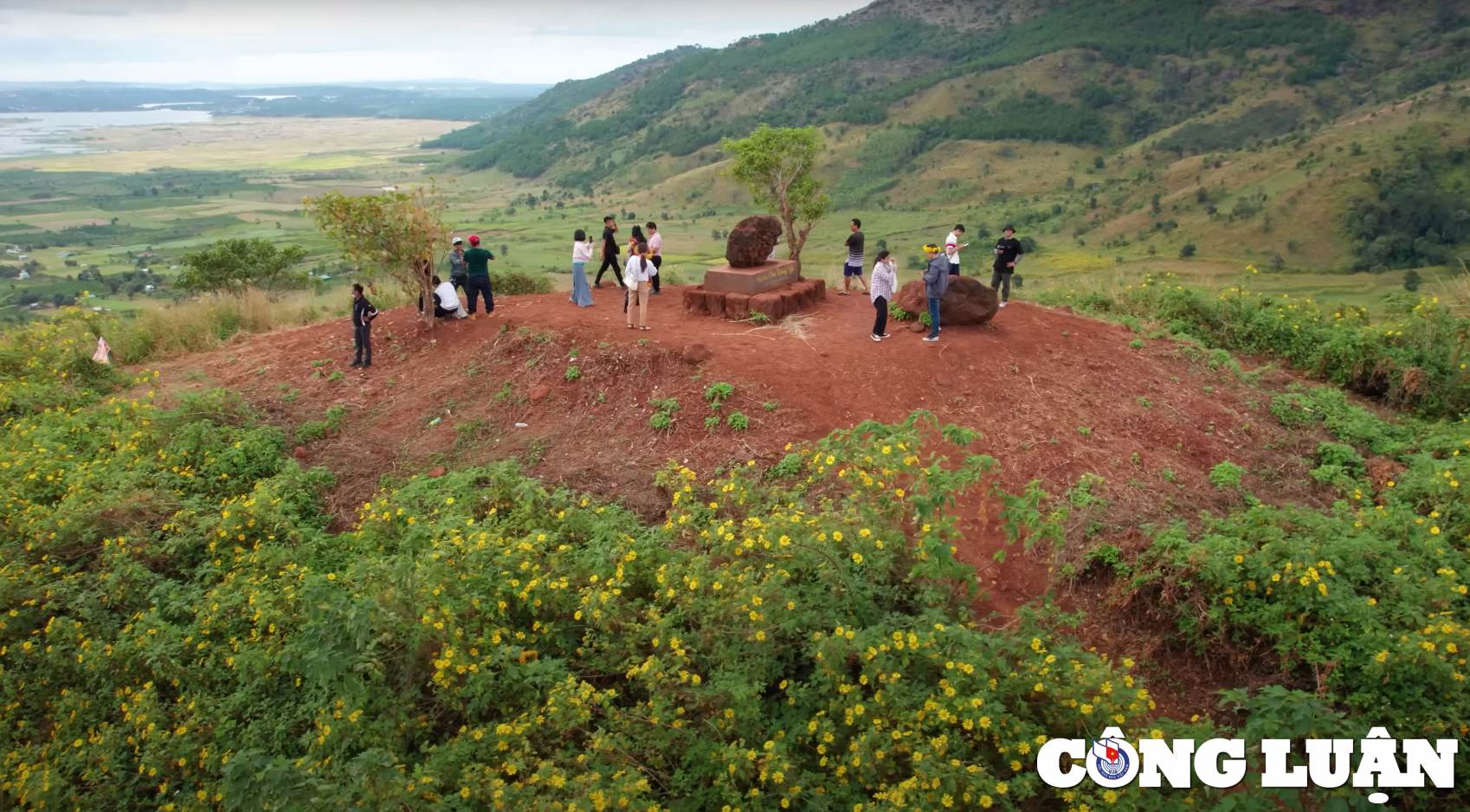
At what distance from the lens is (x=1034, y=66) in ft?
250

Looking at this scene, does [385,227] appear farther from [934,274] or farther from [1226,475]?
[1226,475]

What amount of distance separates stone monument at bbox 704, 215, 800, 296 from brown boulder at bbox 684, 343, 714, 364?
7.78 feet

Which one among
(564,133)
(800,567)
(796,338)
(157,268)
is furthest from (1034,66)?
(800,567)

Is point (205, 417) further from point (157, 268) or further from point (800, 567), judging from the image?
point (157, 268)

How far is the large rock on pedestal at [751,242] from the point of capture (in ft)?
39.8

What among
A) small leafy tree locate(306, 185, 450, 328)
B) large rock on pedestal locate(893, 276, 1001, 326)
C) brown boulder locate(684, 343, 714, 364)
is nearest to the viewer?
brown boulder locate(684, 343, 714, 364)

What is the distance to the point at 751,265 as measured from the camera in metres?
12.3

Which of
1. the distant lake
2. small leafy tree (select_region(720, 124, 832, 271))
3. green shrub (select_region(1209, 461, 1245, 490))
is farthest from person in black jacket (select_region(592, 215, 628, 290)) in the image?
the distant lake

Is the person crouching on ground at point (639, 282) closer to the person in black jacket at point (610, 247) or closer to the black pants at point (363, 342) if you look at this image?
the person in black jacket at point (610, 247)

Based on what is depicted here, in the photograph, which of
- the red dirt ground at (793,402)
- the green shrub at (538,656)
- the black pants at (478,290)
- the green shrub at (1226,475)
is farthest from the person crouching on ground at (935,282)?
the black pants at (478,290)

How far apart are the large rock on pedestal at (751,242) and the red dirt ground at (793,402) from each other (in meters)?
1.40

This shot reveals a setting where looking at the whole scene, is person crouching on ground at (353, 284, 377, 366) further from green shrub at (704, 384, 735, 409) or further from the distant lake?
the distant lake

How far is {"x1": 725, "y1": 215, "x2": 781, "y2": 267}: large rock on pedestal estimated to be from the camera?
12133 millimetres

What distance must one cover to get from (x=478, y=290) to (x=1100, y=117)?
233 ft
